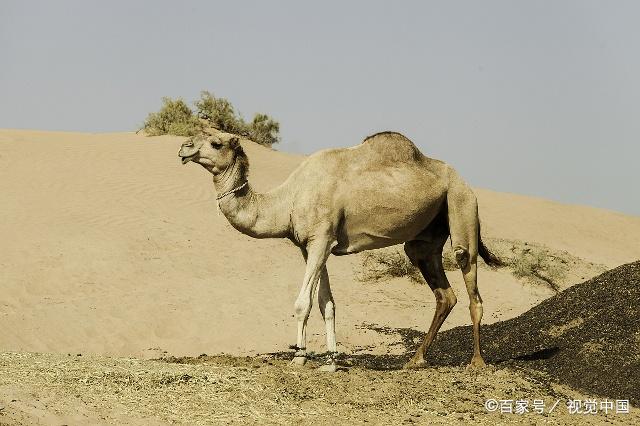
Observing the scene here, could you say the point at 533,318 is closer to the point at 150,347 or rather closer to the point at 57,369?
the point at 150,347

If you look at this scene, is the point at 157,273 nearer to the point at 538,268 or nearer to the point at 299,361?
the point at 538,268

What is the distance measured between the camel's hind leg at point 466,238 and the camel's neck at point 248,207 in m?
2.15

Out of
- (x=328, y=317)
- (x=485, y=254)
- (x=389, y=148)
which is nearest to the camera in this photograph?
(x=328, y=317)

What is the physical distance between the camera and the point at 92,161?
28.3m

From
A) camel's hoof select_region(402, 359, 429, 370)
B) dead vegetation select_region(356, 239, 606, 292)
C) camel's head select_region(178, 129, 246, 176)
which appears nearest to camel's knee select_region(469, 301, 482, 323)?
camel's hoof select_region(402, 359, 429, 370)

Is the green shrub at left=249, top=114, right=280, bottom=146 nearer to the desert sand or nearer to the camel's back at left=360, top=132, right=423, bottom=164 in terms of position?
the desert sand

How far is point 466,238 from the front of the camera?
39.0 ft

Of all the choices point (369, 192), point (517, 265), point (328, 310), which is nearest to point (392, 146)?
point (369, 192)

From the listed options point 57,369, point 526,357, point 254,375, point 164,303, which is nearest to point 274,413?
point 254,375

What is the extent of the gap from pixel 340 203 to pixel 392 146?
1.12 m

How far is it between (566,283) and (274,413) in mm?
14049

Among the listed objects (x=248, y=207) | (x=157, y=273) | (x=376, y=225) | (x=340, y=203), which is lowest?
(x=157, y=273)

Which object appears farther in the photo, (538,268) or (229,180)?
(538,268)

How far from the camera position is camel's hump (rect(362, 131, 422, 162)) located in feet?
38.0
